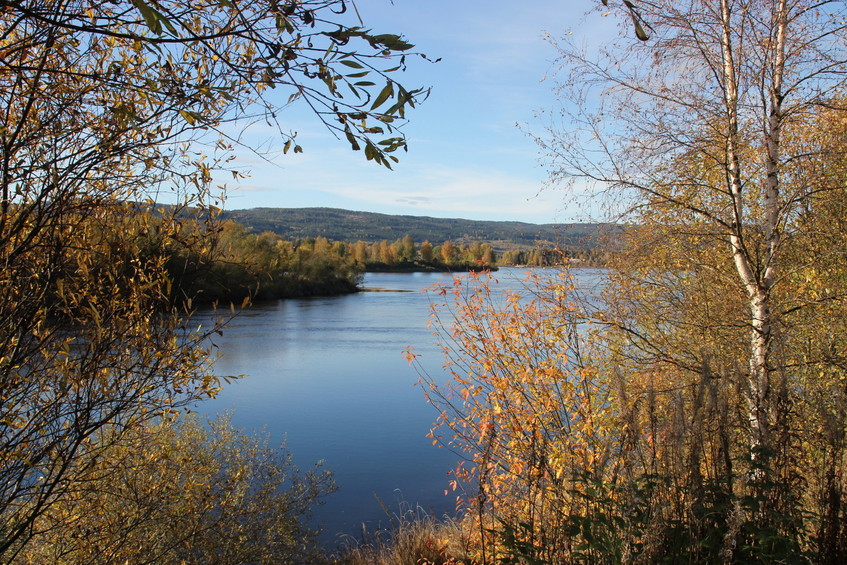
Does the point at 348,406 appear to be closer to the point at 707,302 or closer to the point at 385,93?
the point at 707,302

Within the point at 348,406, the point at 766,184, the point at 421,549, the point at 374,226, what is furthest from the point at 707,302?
the point at 374,226

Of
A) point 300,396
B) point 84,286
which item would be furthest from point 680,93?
point 300,396

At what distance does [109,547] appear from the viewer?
450 cm

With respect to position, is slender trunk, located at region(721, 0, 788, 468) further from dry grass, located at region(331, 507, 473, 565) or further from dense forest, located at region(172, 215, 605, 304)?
dry grass, located at region(331, 507, 473, 565)

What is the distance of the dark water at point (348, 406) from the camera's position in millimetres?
11133

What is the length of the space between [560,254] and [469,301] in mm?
1243

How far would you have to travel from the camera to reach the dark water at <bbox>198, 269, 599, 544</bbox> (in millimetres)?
11133

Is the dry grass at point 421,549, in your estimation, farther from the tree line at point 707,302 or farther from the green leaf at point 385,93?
the green leaf at point 385,93

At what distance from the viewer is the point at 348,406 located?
637 inches

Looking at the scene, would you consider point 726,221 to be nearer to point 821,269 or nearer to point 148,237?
point 821,269

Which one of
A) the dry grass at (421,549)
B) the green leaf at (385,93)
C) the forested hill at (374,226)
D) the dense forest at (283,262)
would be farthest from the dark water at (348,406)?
the forested hill at (374,226)

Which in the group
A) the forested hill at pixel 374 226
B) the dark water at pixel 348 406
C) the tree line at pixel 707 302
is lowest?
the dark water at pixel 348 406

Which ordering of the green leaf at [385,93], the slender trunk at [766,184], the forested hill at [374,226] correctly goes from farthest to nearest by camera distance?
the forested hill at [374,226] → the slender trunk at [766,184] → the green leaf at [385,93]

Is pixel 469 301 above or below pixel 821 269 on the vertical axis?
below
